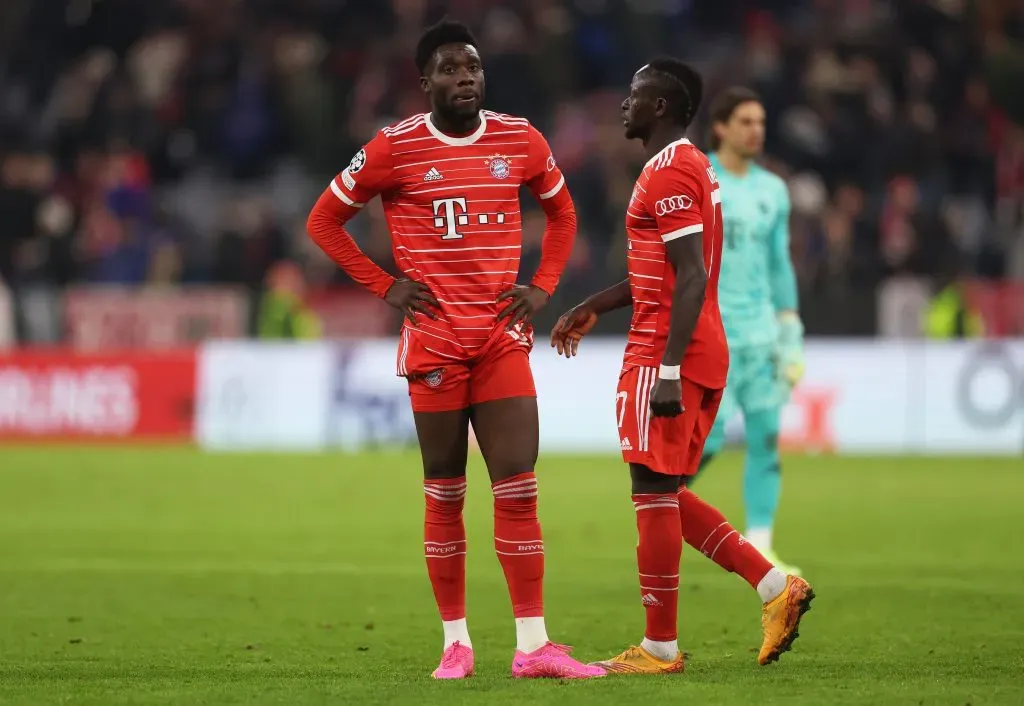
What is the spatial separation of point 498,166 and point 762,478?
3770 millimetres

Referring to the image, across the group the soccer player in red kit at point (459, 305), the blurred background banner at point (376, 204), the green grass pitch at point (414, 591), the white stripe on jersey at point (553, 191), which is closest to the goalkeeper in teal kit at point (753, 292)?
the green grass pitch at point (414, 591)

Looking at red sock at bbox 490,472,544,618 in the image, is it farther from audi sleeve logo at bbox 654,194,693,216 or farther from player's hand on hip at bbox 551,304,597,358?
audi sleeve logo at bbox 654,194,693,216

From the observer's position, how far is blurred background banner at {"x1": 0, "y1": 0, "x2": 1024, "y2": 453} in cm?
1925

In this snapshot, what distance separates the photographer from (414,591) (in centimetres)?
949

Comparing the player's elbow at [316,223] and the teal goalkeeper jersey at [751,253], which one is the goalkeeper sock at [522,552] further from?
the teal goalkeeper jersey at [751,253]

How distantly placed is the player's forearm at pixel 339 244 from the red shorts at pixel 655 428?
40.7 inches

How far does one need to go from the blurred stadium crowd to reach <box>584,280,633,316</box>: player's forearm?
12.8 m

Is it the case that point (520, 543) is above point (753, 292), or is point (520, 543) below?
below

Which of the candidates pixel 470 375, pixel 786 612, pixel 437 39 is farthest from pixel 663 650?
pixel 437 39

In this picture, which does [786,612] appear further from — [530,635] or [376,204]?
[376,204]

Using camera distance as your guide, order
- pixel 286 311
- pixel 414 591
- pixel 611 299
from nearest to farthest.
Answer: pixel 611 299
pixel 414 591
pixel 286 311

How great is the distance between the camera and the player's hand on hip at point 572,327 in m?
6.86

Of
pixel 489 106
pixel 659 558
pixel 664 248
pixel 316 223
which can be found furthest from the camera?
pixel 489 106

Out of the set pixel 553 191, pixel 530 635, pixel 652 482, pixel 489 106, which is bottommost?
pixel 530 635
